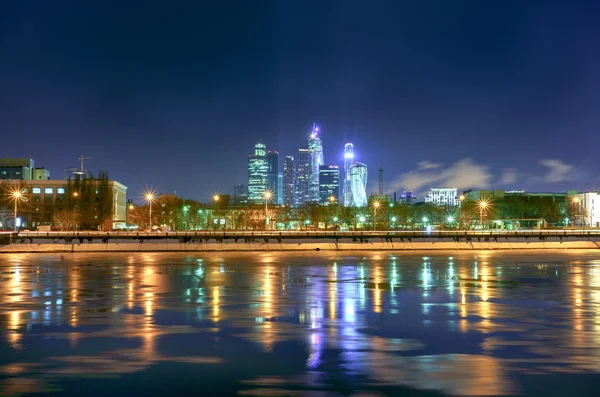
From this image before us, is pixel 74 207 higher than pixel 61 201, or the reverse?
pixel 61 201

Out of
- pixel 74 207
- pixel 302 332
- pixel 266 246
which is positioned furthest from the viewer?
pixel 74 207

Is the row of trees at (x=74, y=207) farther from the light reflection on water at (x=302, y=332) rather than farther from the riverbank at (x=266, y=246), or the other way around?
the light reflection on water at (x=302, y=332)

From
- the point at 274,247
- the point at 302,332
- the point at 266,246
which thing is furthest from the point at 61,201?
the point at 302,332

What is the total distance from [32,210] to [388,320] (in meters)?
151

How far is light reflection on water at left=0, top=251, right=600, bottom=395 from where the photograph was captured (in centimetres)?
1120

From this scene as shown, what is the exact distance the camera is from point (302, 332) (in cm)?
1558

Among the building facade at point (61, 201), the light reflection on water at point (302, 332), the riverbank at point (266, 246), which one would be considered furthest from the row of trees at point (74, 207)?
the light reflection on water at point (302, 332)

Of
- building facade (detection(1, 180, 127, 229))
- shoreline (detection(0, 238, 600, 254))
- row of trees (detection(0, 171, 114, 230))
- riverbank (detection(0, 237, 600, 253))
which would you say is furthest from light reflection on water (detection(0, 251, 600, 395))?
building facade (detection(1, 180, 127, 229))

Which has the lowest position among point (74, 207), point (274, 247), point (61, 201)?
point (274, 247)

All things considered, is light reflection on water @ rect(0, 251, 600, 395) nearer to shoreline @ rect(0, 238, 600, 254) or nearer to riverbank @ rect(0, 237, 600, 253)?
shoreline @ rect(0, 238, 600, 254)

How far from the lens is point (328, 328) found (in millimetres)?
16109

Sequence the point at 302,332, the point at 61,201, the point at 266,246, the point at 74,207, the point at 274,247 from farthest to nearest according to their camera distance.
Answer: the point at 61,201, the point at 74,207, the point at 266,246, the point at 274,247, the point at 302,332

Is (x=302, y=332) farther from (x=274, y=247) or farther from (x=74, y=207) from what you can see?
(x=74, y=207)

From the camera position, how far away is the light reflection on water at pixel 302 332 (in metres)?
11.2
